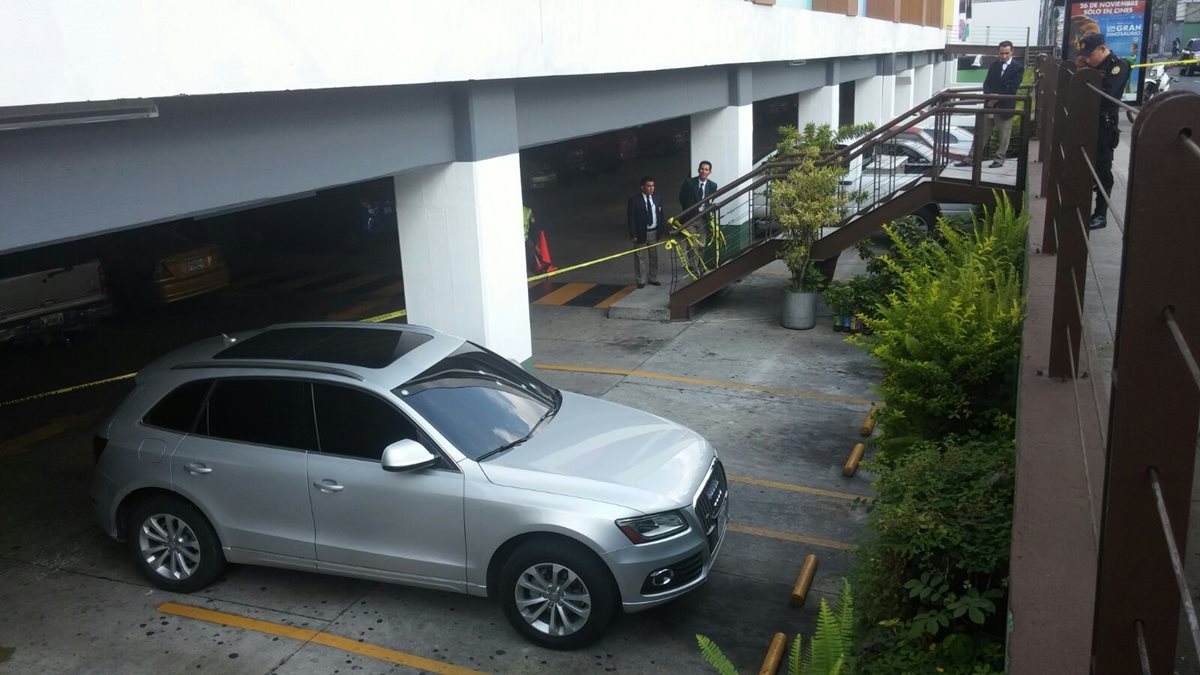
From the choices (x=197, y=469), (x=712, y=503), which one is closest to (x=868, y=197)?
(x=712, y=503)

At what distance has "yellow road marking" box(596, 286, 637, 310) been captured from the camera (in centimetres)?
1633

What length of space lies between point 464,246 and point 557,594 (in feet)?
16.1

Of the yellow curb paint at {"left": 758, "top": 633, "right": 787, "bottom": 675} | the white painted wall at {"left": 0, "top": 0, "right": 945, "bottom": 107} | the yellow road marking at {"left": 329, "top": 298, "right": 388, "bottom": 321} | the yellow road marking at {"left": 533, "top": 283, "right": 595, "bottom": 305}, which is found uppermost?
the white painted wall at {"left": 0, "top": 0, "right": 945, "bottom": 107}

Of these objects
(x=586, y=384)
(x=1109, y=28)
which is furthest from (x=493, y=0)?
(x=1109, y=28)

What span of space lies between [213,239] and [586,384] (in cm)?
1536

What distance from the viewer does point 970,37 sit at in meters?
61.1

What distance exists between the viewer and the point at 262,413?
23.9 ft

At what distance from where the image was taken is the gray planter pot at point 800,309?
1420 cm

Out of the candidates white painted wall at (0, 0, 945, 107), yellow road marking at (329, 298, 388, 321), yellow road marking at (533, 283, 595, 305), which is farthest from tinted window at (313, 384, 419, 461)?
yellow road marking at (533, 283, 595, 305)

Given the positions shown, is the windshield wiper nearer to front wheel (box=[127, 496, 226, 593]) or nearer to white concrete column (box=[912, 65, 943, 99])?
front wheel (box=[127, 496, 226, 593])

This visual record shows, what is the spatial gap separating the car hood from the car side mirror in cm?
36

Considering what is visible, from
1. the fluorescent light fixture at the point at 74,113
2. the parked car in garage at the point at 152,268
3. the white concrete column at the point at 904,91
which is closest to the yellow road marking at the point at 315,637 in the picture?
the fluorescent light fixture at the point at 74,113

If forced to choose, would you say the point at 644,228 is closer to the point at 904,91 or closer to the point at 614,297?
the point at 614,297

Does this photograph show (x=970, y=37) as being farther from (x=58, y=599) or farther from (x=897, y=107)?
(x=58, y=599)
